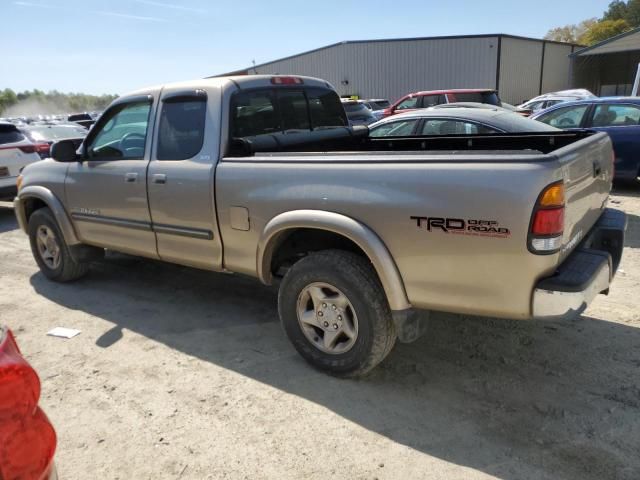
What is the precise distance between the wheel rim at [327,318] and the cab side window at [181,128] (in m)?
1.42

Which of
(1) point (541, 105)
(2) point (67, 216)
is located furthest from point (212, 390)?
(1) point (541, 105)

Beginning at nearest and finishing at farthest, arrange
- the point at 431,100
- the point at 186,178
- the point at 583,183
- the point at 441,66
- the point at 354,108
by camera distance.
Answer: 1. the point at 583,183
2. the point at 186,178
3. the point at 354,108
4. the point at 431,100
5. the point at 441,66

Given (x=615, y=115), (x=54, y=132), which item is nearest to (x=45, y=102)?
(x=54, y=132)

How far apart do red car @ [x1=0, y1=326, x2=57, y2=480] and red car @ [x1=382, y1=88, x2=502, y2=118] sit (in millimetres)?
13257

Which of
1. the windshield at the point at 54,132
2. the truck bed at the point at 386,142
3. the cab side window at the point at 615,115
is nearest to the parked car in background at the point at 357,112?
the cab side window at the point at 615,115

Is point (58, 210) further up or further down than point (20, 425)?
further down

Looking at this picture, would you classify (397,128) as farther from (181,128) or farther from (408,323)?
(408,323)

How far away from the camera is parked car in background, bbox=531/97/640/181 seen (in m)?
8.43

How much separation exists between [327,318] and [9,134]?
27.6ft

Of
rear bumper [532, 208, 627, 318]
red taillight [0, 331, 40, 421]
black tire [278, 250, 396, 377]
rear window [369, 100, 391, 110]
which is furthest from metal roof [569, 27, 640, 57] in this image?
red taillight [0, 331, 40, 421]

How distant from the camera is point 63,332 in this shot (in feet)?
14.0

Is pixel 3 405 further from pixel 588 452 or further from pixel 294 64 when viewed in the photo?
pixel 294 64

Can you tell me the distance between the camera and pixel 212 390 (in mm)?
3334

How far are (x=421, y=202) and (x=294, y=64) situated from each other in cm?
4074
